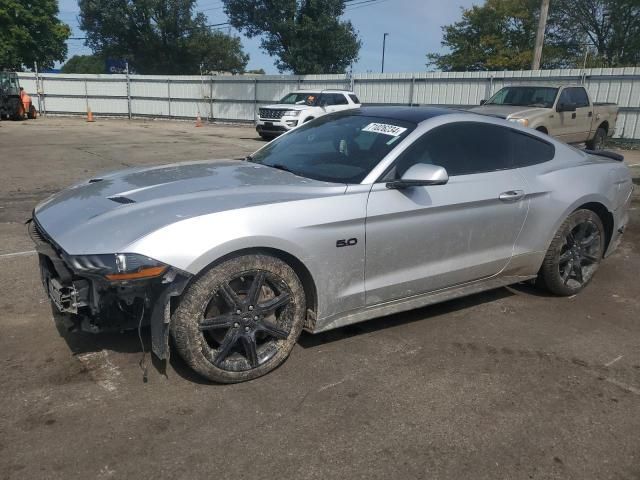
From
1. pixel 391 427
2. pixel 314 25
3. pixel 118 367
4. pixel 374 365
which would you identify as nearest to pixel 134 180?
pixel 118 367

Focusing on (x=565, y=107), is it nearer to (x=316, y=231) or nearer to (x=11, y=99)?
(x=316, y=231)

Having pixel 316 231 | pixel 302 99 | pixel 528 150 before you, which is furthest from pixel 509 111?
pixel 302 99

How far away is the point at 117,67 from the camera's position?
37.8 meters

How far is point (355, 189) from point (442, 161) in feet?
2.73

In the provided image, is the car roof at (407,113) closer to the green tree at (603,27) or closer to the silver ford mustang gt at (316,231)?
the silver ford mustang gt at (316,231)

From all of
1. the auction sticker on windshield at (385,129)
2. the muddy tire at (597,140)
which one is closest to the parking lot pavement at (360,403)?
the auction sticker on windshield at (385,129)

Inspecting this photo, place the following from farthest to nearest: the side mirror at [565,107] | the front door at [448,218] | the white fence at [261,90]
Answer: the white fence at [261,90] < the side mirror at [565,107] < the front door at [448,218]

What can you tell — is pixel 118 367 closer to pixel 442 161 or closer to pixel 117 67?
pixel 442 161

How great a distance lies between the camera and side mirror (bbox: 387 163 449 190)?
338cm

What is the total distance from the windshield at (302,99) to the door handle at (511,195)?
16.2 m

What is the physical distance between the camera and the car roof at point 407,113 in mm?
3984

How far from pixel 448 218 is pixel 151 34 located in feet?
154

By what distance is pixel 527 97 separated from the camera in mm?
12758

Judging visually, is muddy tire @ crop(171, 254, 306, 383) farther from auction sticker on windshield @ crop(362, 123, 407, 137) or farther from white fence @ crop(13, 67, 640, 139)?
white fence @ crop(13, 67, 640, 139)
